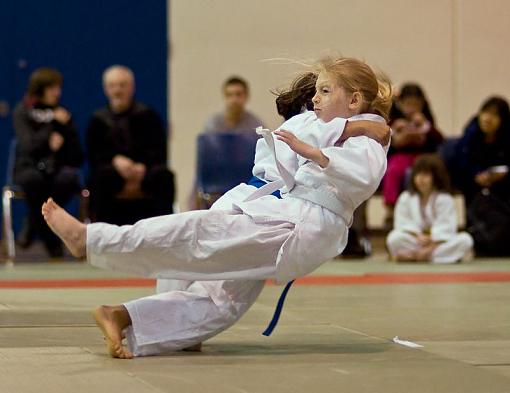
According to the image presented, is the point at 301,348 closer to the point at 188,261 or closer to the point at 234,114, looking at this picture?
the point at 188,261

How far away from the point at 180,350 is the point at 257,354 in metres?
0.29

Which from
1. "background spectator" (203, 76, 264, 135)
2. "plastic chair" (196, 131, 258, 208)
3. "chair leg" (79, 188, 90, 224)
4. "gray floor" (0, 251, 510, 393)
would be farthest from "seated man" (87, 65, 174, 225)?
"gray floor" (0, 251, 510, 393)

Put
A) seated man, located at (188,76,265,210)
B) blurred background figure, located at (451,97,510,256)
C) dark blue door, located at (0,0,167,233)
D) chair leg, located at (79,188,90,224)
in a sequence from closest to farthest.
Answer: chair leg, located at (79,188,90,224) → blurred background figure, located at (451,97,510,256) → seated man, located at (188,76,265,210) → dark blue door, located at (0,0,167,233)

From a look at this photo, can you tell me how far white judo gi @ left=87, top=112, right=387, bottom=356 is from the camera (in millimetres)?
4113

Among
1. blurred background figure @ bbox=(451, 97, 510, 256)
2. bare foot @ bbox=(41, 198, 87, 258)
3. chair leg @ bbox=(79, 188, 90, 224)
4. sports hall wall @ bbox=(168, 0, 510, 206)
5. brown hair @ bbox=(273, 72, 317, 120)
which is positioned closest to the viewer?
bare foot @ bbox=(41, 198, 87, 258)

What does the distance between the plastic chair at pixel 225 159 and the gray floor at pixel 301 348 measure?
2831 mm

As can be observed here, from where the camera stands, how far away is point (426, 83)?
12.2m

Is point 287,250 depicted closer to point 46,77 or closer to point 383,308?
point 383,308

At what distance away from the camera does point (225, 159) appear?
9.73 meters

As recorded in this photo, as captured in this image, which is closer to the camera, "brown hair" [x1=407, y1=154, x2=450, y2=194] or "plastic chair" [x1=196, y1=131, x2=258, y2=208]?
"brown hair" [x1=407, y1=154, x2=450, y2=194]

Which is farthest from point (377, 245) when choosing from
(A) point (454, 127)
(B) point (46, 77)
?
(B) point (46, 77)

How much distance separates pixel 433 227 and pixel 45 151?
10.3ft

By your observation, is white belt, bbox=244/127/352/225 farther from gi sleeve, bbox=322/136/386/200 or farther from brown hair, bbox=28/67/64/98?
brown hair, bbox=28/67/64/98

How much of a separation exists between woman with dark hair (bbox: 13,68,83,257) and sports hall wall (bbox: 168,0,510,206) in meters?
2.34
